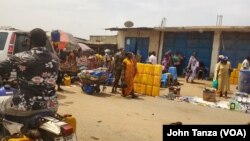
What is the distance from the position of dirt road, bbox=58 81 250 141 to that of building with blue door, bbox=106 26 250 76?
1050cm

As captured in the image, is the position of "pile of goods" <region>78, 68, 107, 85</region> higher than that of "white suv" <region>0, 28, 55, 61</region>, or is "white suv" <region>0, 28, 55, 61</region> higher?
"white suv" <region>0, 28, 55, 61</region>

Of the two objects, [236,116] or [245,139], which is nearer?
[245,139]

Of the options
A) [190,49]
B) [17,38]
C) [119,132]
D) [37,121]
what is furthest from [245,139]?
[190,49]

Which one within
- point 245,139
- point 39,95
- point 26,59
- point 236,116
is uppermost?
point 26,59

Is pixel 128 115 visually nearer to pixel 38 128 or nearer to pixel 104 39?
pixel 38 128

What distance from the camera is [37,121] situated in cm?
417

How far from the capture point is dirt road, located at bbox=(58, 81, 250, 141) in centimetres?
783

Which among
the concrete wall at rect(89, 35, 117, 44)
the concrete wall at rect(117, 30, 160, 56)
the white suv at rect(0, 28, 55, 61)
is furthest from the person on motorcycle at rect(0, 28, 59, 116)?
A: the concrete wall at rect(89, 35, 117, 44)

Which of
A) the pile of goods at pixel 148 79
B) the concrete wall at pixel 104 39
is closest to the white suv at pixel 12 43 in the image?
the pile of goods at pixel 148 79

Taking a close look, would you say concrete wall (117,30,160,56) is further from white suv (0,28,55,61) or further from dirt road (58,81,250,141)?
white suv (0,28,55,61)

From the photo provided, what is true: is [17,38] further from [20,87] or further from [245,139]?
[245,139]

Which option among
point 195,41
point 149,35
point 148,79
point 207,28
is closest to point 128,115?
point 148,79

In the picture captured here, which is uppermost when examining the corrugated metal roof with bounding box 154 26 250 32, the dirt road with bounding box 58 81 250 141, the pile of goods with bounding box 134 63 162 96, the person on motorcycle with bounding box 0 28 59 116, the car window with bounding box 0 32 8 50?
the corrugated metal roof with bounding box 154 26 250 32

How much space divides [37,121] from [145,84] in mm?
11007
